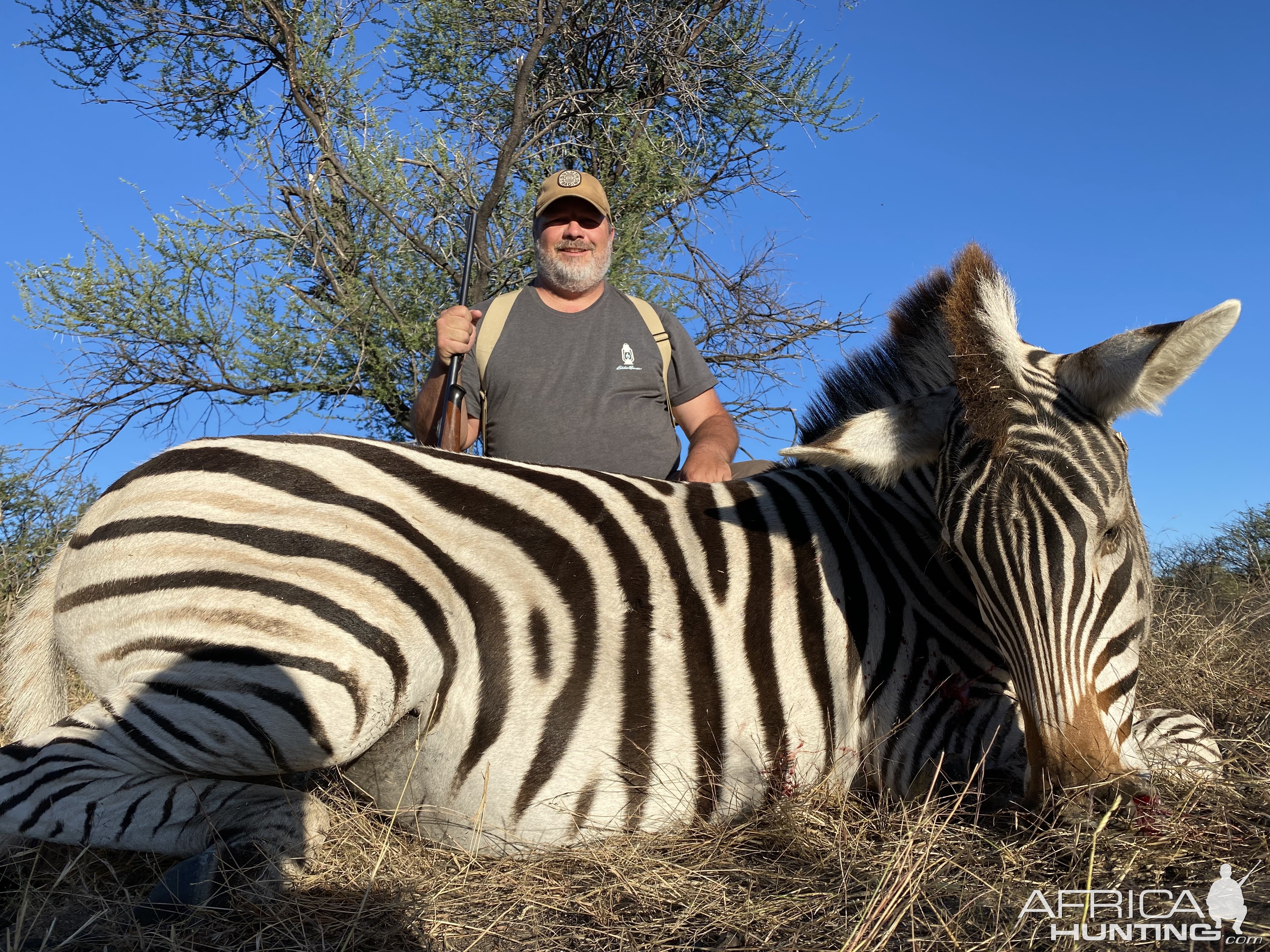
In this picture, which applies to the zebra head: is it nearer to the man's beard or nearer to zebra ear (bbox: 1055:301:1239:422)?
zebra ear (bbox: 1055:301:1239:422)

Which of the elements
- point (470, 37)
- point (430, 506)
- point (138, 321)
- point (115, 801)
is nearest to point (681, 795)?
point (430, 506)

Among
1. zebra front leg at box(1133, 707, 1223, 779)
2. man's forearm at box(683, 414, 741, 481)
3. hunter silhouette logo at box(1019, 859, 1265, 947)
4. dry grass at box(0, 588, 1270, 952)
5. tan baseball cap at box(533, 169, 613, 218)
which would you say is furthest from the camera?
tan baseball cap at box(533, 169, 613, 218)

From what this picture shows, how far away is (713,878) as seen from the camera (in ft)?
8.28

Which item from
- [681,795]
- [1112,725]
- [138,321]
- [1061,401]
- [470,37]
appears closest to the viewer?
[1112,725]

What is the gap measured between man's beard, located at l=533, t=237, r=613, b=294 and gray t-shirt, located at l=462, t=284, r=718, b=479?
0.15m

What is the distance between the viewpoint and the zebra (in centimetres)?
244

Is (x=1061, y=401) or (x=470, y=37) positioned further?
(x=470, y=37)

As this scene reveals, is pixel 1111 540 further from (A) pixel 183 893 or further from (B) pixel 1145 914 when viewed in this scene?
(A) pixel 183 893

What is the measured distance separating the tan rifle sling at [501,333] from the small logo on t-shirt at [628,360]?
0.20 meters

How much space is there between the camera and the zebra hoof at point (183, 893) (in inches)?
88.8

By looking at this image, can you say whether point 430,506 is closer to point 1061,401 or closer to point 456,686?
point 456,686

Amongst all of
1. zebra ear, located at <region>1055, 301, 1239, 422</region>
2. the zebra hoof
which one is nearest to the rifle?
the zebra hoof

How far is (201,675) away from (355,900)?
0.76 m

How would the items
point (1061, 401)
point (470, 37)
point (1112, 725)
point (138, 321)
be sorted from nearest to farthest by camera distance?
point (1112, 725), point (1061, 401), point (138, 321), point (470, 37)
